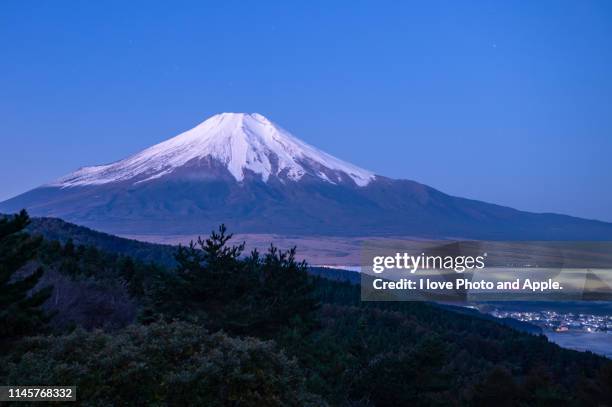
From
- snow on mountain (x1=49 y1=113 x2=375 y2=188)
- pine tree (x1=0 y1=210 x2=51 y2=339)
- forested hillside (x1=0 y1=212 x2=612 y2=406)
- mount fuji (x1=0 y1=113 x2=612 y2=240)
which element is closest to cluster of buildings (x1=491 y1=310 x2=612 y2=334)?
forested hillside (x1=0 y1=212 x2=612 y2=406)

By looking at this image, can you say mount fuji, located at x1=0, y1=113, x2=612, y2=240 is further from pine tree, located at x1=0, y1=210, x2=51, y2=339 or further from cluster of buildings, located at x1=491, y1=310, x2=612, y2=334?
pine tree, located at x1=0, y1=210, x2=51, y2=339

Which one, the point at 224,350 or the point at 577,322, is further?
the point at 577,322

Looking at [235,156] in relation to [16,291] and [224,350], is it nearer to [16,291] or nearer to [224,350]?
[16,291]

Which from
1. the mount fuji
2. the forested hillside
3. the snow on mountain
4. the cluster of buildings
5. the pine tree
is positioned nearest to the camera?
the forested hillside

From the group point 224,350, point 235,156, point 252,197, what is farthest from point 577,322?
point 235,156

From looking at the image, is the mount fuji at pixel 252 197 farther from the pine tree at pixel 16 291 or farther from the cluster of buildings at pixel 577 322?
the pine tree at pixel 16 291

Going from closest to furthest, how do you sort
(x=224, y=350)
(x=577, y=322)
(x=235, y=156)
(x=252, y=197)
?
(x=224, y=350) → (x=577, y=322) → (x=252, y=197) → (x=235, y=156)
